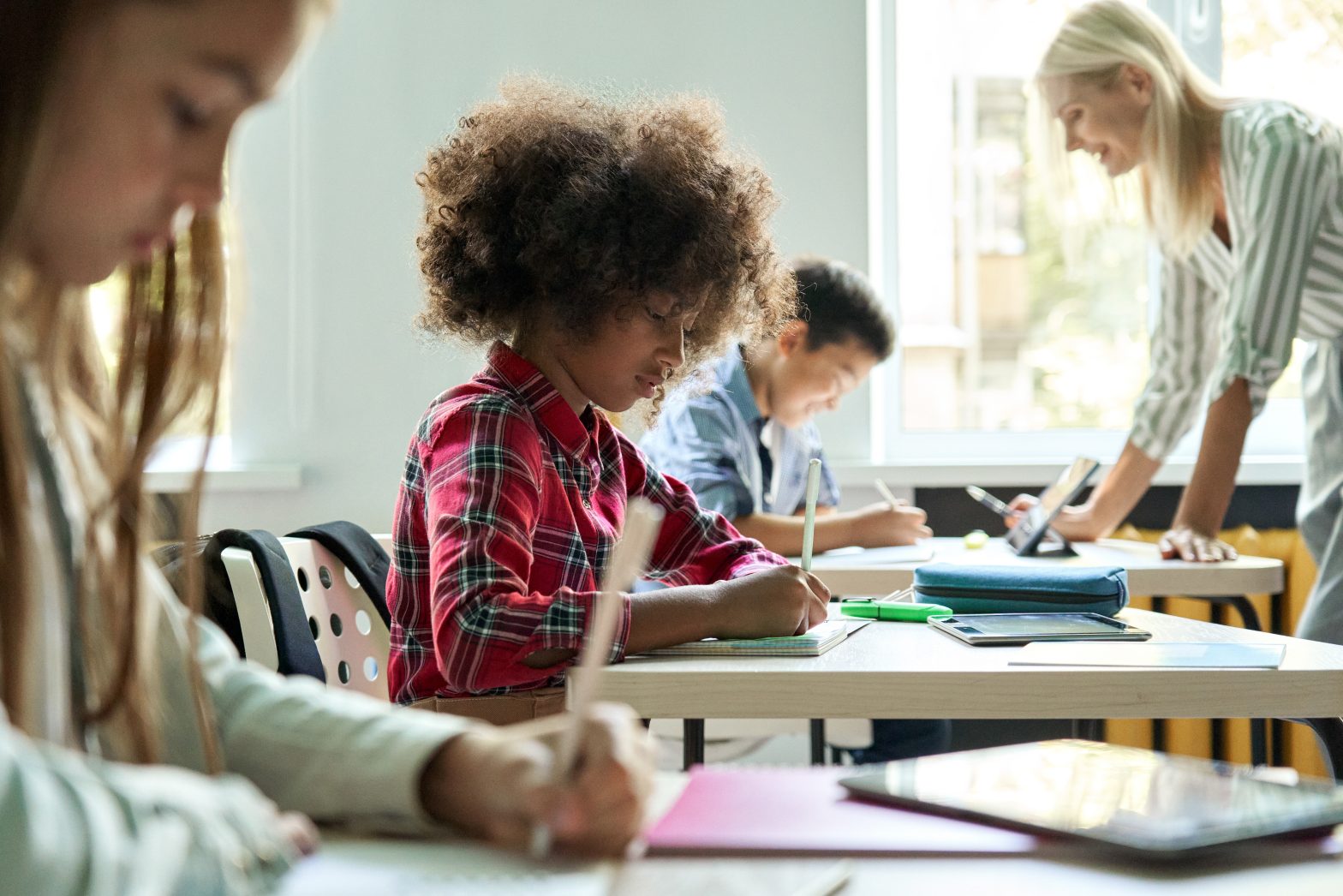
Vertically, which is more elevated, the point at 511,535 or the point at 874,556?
the point at 511,535

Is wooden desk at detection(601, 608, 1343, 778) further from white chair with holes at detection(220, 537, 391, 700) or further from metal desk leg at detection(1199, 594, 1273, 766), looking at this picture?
metal desk leg at detection(1199, 594, 1273, 766)

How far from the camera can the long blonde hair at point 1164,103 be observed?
2254 mm

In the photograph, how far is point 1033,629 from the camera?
1.30 m

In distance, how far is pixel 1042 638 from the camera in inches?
49.9

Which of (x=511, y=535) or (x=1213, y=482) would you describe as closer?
(x=511, y=535)

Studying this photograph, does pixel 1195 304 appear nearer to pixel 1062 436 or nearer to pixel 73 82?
pixel 1062 436

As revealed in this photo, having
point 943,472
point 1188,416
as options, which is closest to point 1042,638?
point 1188,416

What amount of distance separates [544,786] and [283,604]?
780 mm

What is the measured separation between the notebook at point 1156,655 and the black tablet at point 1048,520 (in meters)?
0.96

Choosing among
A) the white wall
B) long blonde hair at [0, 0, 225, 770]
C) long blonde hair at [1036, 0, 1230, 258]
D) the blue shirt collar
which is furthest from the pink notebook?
the white wall

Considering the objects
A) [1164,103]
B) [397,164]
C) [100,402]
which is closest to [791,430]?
[1164,103]

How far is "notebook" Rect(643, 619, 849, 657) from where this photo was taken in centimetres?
118

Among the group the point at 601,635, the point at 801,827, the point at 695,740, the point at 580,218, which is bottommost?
the point at 695,740

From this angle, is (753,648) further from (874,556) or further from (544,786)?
(874,556)
